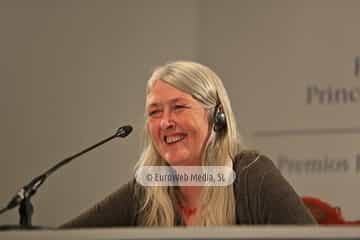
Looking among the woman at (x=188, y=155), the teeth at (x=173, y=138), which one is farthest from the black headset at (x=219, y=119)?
the teeth at (x=173, y=138)

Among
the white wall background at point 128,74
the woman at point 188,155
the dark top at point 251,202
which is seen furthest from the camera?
the white wall background at point 128,74

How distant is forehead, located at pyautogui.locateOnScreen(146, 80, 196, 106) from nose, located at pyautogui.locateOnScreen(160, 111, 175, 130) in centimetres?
5

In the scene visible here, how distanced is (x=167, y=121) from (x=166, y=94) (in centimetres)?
8

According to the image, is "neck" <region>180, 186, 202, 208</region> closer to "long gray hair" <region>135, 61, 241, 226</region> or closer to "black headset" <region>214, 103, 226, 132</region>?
"long gray hair" <region>135, 61, 241, 226</region>

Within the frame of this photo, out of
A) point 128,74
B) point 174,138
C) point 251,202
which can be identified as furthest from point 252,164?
point 128,74

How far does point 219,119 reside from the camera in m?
1.99

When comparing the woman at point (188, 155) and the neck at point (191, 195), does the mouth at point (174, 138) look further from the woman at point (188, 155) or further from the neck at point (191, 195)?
the neck at point (191, 195)

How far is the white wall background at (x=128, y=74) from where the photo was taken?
2805 mm

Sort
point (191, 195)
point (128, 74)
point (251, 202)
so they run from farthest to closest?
point (128, 74) < point (191, 195) < point (251, 202)

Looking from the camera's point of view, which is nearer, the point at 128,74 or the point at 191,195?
the point at 191,195

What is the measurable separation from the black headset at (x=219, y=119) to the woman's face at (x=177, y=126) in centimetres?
3

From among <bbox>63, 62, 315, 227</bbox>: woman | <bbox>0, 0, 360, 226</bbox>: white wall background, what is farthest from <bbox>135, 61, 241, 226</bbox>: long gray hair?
<bbox>0, 0, 360, 226</bbox>: white wall background

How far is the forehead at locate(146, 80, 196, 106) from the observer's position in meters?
1.99

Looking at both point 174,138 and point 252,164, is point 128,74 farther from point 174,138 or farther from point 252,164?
point 252,164
